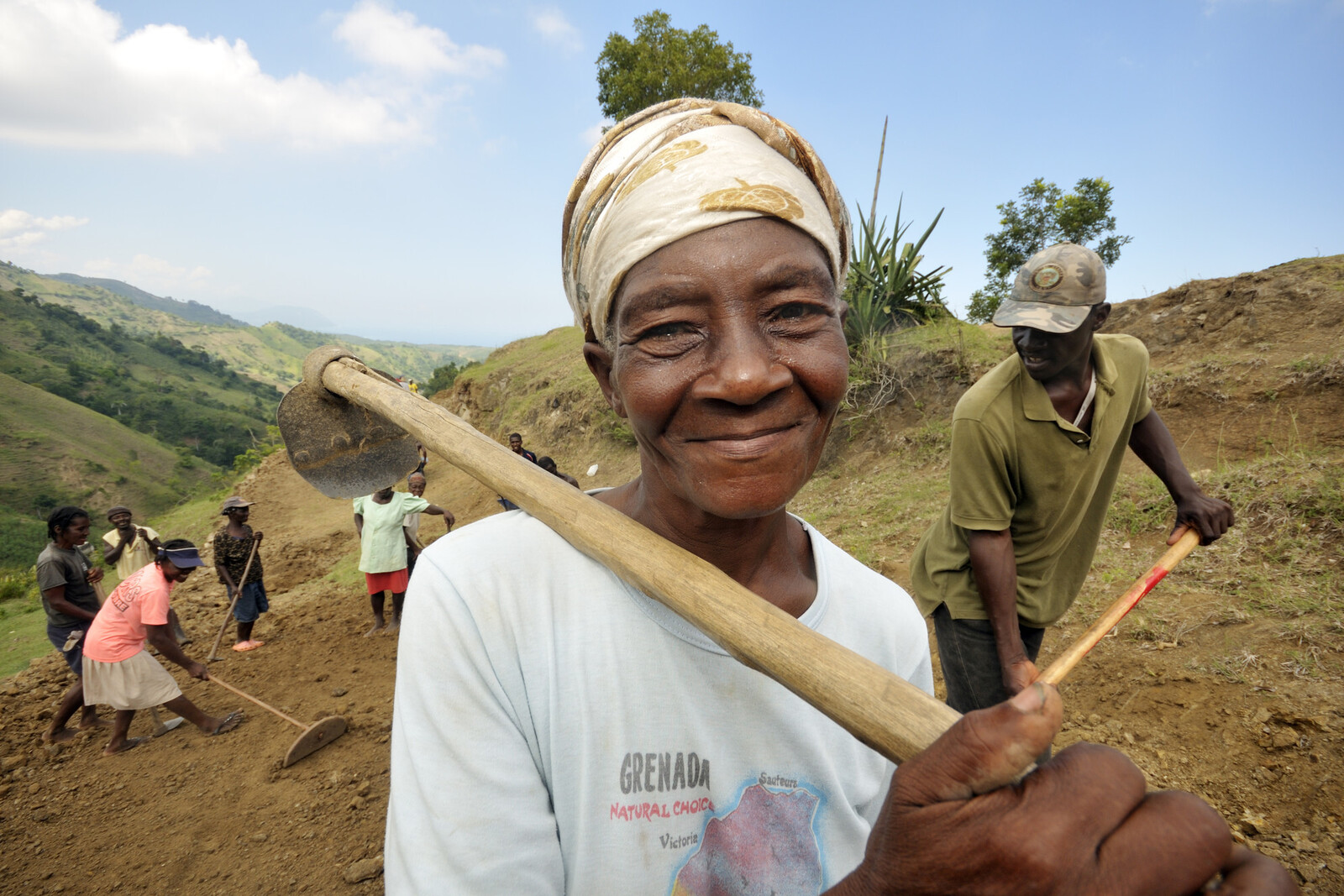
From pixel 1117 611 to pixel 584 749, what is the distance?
1.67 meters

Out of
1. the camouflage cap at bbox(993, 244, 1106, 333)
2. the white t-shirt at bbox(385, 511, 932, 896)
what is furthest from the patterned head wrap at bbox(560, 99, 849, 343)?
the camouflage cap at bbox(993, 244, 1106, 333)

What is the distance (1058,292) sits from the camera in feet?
7.58

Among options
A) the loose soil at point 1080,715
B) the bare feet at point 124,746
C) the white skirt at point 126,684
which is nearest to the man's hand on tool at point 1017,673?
the loose soil at point 1080,715

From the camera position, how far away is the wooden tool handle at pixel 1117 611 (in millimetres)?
1289

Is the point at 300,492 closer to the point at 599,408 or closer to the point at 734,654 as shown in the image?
the point at 599,408

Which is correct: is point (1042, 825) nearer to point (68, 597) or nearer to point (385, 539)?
point (385, 539)

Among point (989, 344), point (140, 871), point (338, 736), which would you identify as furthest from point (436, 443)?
point (989, 344)

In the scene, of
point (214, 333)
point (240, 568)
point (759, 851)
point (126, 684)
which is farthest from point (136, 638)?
point (214, 333)

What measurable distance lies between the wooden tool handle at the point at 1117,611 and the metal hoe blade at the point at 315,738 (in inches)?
197

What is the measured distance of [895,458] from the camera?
26.1ft

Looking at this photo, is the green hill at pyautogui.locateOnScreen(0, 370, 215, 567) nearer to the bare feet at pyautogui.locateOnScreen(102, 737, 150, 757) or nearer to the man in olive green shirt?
the bare feet at pyautogui.locateOnScreen(102, 737, 150, 757)

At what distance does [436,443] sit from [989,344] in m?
8.39

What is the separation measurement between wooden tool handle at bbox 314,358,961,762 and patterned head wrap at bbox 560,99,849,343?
32 cm

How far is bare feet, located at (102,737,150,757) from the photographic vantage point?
5.25 m
